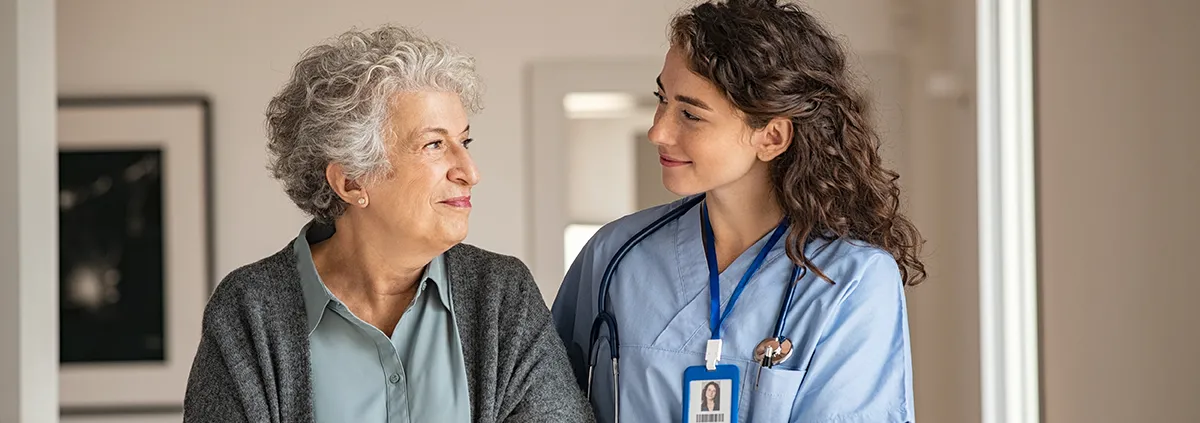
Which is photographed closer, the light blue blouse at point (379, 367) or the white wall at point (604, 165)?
the light blue blouse at point (379, 367)

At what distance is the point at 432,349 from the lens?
182cm

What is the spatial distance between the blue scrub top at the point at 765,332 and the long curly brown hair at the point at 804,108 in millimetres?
54

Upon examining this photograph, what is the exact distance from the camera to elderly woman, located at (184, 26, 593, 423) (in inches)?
69.6

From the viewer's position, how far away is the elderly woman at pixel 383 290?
177cm

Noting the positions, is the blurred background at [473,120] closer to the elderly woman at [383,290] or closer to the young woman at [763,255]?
the young woman at [763,255]

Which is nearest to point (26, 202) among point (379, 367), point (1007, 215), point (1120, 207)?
point (379, 367)

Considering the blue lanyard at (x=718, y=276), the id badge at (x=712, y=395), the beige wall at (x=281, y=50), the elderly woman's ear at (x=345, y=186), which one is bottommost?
the id badge at (x=712, y=395)

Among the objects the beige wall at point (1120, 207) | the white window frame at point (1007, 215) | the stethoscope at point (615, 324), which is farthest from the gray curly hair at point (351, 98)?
the white window frame at point (1007, 215)

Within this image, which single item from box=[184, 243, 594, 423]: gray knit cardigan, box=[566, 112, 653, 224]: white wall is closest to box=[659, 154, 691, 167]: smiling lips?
box=[184, 243, 594, 423]: gray knit cardigan

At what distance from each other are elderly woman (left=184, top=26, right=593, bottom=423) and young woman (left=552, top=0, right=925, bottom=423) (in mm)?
161

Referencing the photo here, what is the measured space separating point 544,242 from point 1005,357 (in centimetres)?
153

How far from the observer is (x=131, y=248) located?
12.7 feet

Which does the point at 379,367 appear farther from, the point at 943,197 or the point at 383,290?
the point at 943,197

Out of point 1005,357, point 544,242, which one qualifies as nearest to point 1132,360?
point 1005,357
